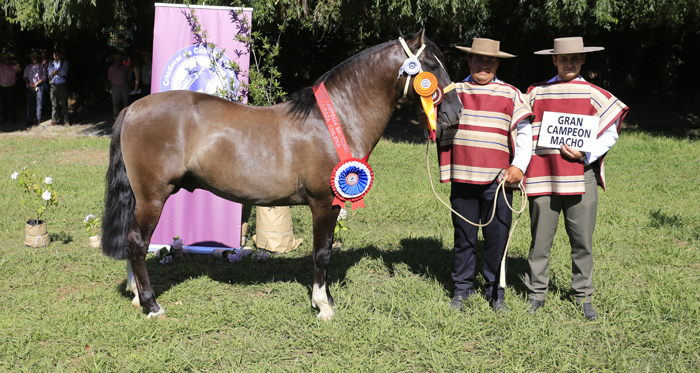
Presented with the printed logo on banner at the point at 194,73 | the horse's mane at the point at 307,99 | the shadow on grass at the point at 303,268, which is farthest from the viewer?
the printed logo on banner at the point at 194,73

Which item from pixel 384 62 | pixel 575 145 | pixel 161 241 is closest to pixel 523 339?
pixel 575 145

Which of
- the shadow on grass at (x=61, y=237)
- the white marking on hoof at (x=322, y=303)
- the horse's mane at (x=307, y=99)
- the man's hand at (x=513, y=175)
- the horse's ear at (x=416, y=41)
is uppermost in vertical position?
the horse's ear at (x=416, y=41)

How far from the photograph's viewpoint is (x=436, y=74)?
12.1 ft

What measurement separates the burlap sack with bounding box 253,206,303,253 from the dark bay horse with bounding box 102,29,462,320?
1461 millimetres

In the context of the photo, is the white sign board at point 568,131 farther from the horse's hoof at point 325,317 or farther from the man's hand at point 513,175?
the horse's hoof at point 325,317

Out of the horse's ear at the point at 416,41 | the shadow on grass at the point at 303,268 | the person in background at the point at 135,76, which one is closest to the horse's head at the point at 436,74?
the horse's ear at the point at 416,41

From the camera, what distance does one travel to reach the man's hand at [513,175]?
3672 mm

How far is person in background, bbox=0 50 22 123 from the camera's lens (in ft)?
49.0

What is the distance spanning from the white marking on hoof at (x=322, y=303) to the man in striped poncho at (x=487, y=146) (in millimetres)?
1229

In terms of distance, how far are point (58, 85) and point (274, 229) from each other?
40.9 ft

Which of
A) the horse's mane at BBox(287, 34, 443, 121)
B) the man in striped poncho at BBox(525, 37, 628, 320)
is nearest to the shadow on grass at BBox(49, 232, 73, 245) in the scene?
A: the horse's mane at BBox(287, 34, 443, 121)

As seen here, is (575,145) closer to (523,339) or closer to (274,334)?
(523,339)

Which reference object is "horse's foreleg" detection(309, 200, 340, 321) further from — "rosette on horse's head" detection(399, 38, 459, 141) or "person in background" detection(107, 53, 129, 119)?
"person in background" detection(107, 53, 129, 119)

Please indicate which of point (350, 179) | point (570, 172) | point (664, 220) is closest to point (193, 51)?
point (350, 179)
